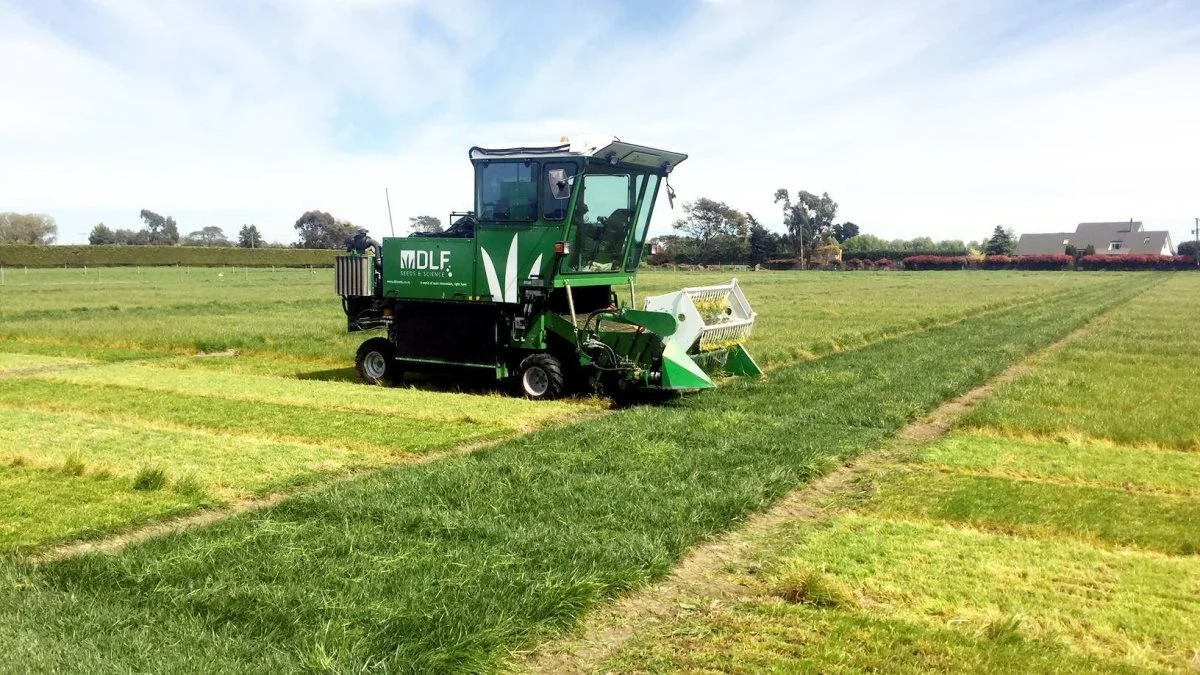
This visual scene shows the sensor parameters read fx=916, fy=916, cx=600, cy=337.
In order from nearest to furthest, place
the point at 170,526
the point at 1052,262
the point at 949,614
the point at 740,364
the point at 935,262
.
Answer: the point at 949,614 < the point at 170,526 < the point at 740,364 < the point at 1052,262 < the point at 935,262

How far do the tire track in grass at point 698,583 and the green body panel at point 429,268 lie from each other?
625 cm

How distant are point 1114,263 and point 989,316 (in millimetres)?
69400

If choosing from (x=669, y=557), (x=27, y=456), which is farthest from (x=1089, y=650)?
(x=27, y=456)

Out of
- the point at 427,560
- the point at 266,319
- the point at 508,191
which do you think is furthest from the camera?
the point at 266,319

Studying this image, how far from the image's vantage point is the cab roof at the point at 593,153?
11828 millimetres

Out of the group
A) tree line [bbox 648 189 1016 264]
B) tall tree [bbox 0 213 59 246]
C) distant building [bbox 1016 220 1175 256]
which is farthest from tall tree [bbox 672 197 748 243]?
tall tree [bbox 0 213 59 246]

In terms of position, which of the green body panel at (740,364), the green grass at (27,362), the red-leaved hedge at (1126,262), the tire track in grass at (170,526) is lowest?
the tire track in grass at (170,526)

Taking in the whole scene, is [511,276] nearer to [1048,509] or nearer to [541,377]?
[541,377]

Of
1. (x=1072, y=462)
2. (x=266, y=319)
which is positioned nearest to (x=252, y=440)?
(x=1072, y=462)

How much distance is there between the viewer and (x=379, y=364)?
558 inches

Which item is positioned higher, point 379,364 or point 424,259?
point 424,259

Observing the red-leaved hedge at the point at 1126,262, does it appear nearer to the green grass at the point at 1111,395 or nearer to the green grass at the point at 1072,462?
the green grass at the point at 1111,395

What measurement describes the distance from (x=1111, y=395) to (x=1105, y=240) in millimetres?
122845

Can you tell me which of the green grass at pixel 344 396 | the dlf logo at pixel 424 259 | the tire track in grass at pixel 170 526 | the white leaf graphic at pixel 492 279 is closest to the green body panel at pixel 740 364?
the green grass at pixel 344 396
